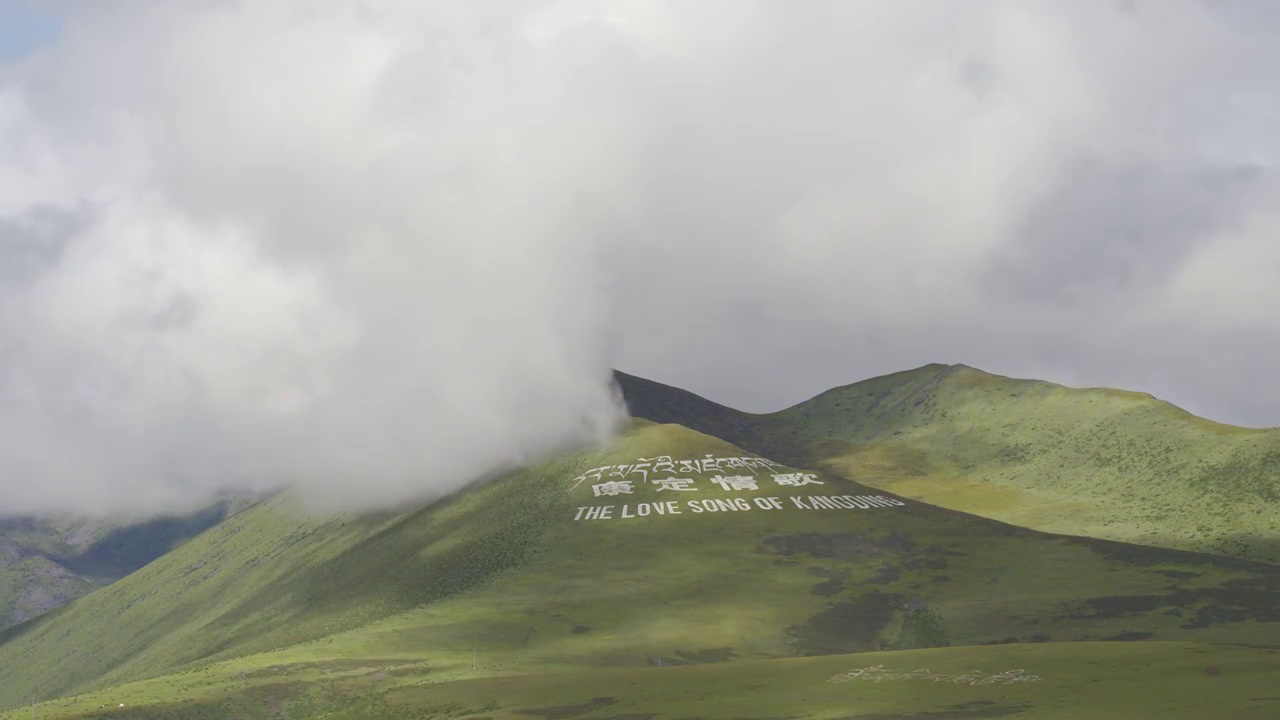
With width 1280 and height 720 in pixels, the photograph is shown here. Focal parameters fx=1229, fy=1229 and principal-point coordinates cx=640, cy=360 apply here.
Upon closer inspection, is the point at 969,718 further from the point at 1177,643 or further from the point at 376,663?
the point at 376,663

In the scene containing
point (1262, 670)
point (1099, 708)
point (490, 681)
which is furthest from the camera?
point (490, 681)

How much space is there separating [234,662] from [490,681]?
180 feet

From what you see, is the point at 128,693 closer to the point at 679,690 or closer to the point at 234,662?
the point at 234,662

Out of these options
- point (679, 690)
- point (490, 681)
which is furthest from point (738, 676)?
point (490, 681)

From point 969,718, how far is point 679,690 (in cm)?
4517

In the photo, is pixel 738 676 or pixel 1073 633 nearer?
pixel 738 676

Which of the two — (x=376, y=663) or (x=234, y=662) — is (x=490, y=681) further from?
(x=234, y=662)

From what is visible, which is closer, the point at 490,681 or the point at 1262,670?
the point at 1262,670

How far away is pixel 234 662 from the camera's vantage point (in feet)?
654

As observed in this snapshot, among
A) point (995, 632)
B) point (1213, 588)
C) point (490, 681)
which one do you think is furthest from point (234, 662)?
point (1213, 588)

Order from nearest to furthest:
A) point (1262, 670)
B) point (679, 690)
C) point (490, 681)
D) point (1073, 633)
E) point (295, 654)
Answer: point (1262, 670)
point (679, 690)
point (490, 681)
point (1073, 633)
point (295, 654)

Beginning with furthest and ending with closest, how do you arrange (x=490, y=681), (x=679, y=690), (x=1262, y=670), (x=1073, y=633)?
(x=1073, y=633) < (x=490, y=681) < (x=679, y=690) < (x=1262, y=670)

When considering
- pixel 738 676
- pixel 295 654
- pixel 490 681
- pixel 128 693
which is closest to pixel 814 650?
pixel 738 676

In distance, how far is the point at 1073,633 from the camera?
184125 millimetres
